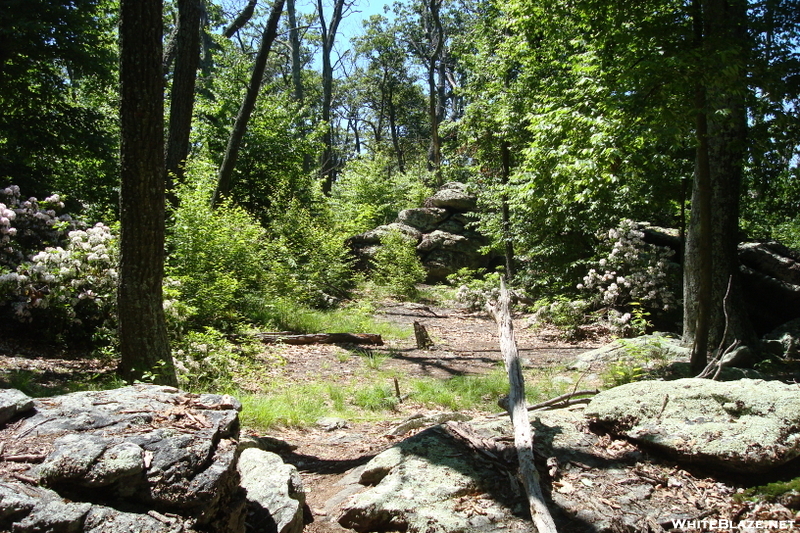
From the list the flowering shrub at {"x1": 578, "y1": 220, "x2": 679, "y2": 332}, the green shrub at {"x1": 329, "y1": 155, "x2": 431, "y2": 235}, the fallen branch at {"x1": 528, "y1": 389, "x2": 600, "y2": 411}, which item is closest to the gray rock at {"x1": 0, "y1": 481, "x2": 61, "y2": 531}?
the fallen branch at {"x1": 528, "y1": 389, "x2": 600, "y2": 411}

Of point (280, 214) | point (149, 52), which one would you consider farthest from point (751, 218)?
point (149, 52)

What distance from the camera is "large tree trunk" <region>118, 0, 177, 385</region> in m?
5.17

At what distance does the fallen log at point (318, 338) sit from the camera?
367 inches

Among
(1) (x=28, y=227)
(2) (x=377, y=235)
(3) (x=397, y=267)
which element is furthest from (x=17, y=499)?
(2) (x=377, y=235)

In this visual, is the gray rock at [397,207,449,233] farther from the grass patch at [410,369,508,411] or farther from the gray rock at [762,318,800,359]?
the grass patch at [410,369,508,411]

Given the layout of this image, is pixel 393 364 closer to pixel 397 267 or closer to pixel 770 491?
pixel 770 491

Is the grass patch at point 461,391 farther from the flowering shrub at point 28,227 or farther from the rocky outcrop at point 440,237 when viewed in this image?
the rocky outcrop at point 440,237

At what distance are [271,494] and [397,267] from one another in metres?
14.5

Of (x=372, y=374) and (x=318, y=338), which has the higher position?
(x=318, y=338)

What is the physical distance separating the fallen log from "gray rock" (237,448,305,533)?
564 centimetres

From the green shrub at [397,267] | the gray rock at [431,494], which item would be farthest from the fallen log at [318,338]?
the green shrub at [397,267]

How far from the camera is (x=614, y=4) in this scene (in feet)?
23.0

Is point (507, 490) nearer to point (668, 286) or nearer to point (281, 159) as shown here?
point (668, 286)

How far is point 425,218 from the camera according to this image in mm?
21984
